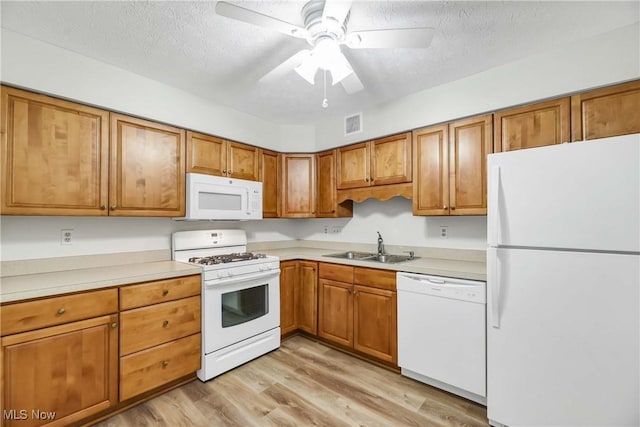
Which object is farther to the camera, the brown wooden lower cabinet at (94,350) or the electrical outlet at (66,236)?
the electrical outlet at (66,236)

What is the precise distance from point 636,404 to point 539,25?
82.3 inches

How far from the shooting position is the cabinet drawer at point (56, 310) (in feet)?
4.90

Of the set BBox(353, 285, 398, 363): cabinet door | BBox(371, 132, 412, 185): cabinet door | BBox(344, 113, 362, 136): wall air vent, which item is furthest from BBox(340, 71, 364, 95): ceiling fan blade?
BBox(353, 285, 398, 363): cabinet door

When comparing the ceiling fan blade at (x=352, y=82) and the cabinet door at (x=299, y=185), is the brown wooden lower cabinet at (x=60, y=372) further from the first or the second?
the ceiling fan blade at (x=352, y=82)

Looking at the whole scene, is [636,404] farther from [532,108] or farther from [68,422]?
[68,422]

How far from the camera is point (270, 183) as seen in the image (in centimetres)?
331

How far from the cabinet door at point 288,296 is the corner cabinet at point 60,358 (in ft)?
4.71

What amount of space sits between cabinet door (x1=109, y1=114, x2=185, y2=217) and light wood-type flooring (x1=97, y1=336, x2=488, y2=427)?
1.44 metres

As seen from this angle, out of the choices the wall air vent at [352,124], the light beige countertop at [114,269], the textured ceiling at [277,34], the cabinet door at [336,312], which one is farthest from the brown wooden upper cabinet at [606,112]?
the cabinet door at [336,312]

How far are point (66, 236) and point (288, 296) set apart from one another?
1.94m

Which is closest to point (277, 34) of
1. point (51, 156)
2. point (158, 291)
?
point (51, 156)

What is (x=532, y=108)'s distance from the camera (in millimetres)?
2037

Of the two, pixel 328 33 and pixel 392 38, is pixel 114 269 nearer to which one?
pixel 328 33

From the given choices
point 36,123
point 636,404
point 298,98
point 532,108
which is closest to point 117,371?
point 36,123
